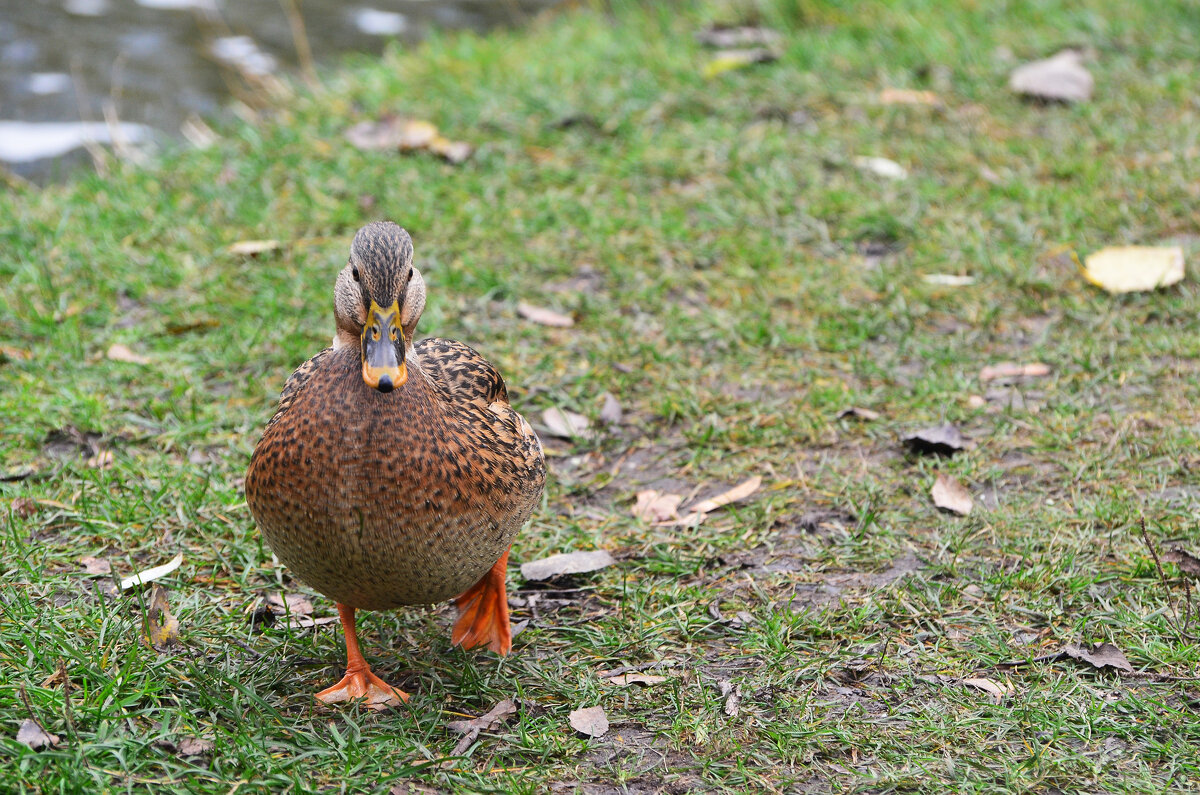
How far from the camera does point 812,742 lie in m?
2.71

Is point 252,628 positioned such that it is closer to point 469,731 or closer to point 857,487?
point 469,731

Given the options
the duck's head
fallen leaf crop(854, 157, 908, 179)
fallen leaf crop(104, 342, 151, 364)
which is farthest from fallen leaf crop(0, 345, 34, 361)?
fallen leaf crop(854, 157, 908, 179)

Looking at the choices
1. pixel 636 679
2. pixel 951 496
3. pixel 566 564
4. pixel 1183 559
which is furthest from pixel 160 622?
pixel 1183 559

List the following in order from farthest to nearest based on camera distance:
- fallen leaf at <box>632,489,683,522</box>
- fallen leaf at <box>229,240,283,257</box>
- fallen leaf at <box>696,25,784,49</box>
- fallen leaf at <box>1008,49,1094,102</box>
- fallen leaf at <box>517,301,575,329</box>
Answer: fallen leaf at <box>696,25,784,49</box> < fallen leaf at <box>1008,49,1094,102</box> < fallen leaf at <box>229,240,283,257</box> < fallen leaf at <box>517,301,575,329</box> < fallen leaf at <box>632,489,683,522</box>

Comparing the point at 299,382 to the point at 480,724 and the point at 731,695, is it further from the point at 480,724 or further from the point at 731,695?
the point at 731,695

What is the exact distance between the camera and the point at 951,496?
11.9 feet

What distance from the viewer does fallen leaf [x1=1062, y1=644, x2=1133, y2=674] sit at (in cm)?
290

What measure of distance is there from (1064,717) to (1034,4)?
242 inches

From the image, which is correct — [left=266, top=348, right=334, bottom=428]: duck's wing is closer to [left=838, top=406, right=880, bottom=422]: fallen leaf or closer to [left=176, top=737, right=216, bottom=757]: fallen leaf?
[left=176, top=737, right=216, bottom=757]: fallen leaf

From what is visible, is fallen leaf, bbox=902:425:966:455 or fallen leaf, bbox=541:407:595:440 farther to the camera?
fallen leaf, bbox=541:407:595:440

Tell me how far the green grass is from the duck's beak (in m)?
0.83

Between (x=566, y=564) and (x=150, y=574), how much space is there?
1.19 m

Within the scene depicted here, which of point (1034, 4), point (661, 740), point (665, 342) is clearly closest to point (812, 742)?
point (661, 740)

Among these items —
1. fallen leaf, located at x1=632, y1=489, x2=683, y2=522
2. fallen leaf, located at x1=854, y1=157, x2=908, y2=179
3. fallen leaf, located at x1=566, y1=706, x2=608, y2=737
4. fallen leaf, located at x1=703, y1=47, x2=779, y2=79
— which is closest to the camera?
fallen leaf, located at x1=566, y1=706, x2=608, y2=737
